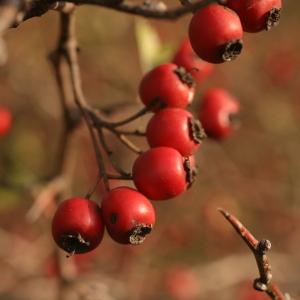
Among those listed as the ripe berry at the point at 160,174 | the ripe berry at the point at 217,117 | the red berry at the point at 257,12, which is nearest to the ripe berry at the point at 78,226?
the ripe berry at the point at 160,174

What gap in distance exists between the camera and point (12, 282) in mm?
4941

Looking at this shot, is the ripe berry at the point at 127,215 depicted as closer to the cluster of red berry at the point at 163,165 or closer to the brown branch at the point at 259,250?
the cluster of red berry at the point at 163,165

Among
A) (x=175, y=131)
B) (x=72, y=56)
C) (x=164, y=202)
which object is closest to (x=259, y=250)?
(x=175, y=131)

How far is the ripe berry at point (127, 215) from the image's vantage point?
1.70 metres

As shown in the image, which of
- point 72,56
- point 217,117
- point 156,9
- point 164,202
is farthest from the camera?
point 164,202

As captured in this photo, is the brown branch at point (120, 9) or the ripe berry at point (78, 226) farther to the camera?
the ripe berry at point (78, 226)

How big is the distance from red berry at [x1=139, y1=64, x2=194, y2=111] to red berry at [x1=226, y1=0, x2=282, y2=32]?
0.38 m

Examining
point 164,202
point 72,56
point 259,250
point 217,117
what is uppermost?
point 72,56

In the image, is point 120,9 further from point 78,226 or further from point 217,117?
point 217,117

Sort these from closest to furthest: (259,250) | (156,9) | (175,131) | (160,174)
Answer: (156,9), (259,250), (160,174), (175,131)

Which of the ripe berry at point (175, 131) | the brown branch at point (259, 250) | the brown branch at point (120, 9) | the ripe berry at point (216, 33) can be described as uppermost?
the brown branch at point (120, 9)

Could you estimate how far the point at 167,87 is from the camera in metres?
2.03

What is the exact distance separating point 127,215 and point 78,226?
0.16 m

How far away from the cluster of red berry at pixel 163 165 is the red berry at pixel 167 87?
0.5 inches
